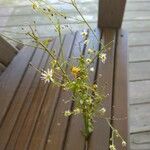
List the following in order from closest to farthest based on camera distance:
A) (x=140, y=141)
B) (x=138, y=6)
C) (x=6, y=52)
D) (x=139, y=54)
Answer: (x=140, y=141)
(x=6, y=52)
(x=139, y=54)
(x=138, y=6)

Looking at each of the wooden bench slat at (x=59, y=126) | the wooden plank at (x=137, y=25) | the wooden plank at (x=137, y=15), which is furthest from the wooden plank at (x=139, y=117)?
the wooden plank at (x=137, y=15)

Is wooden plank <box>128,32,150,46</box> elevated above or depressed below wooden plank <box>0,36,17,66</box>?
above

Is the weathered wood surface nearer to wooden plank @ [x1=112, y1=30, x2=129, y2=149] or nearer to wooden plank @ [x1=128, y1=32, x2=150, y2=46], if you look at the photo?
wooden plank @ [x1=112, y1=30, x2=129, y2=149]

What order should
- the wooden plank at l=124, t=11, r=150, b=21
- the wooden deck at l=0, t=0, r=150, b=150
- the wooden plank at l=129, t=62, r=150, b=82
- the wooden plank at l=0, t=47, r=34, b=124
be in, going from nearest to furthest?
1. the wooden plank at l=0, t=47, r=34, b=124
2. the wooden deck at l=0, t=0, r=150, b=150
3. the wooden plank at l=129, t=62, r=150, b=82
4. the wooden plank at l=124, t=11, r=150, b=21

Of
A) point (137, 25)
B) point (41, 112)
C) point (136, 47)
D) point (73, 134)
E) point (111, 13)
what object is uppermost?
point (137, 25)

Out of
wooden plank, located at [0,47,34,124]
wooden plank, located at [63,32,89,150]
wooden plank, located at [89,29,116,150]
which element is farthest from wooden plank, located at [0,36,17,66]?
wooden plank, located at [63,32,89,150]

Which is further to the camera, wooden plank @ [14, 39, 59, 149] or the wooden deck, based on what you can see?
the wooden deck

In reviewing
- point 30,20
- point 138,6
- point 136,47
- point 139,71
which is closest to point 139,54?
point 136,47

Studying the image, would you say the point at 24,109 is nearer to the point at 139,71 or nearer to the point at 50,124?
the point at 50,124
